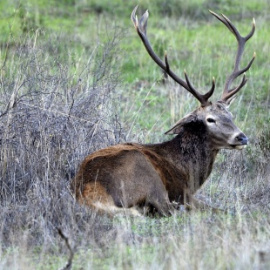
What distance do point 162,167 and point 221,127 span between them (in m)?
0.72

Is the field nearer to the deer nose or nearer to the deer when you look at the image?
the deer

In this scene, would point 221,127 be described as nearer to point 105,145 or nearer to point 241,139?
point 241,139

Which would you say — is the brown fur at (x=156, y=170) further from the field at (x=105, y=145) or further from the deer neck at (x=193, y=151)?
the field at (x=105, y=145)

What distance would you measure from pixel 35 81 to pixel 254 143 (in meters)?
2.99

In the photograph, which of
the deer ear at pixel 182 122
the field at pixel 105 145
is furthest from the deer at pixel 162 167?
the field at pixel 105 145

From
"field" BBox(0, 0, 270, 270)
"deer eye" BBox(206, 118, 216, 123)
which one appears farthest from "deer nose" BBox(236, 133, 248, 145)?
"field" BBox(0, 0, 270, 270)

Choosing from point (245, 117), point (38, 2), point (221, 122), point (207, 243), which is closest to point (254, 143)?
point (245, 117)

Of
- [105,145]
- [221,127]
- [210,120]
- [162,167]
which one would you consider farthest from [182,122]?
[105,145]

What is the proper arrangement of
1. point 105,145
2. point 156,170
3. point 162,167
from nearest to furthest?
point 156,170
point 162,167
point 105,145

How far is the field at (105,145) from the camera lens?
643 cm

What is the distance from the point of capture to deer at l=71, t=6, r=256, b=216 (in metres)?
7.79

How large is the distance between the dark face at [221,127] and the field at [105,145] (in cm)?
47

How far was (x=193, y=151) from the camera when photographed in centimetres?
895

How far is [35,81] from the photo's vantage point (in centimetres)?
917
